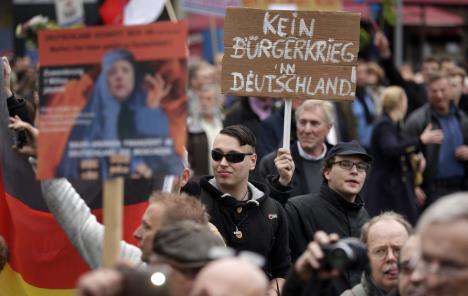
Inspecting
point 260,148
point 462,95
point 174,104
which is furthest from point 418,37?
point 174,104

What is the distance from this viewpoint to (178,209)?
20.0ft

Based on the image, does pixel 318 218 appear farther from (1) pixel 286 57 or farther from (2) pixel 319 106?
(2) pixel 319 106

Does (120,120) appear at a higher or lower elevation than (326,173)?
higher

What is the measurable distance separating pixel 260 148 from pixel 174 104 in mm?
5757

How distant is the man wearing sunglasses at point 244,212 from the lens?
8398mm

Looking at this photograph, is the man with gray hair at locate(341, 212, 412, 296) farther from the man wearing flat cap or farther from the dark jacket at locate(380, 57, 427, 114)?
the dark jacket at locate(380, 57, 427, 114)

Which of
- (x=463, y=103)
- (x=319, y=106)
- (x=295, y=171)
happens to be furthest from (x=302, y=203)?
(x=463, y=103)

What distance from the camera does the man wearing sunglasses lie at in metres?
8.40

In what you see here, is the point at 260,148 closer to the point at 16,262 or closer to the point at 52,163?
the point at 16,262

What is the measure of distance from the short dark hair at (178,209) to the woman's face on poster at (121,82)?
1.75 feet

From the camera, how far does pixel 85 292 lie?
178 inches

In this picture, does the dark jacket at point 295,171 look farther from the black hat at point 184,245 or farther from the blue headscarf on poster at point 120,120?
the black hat at point 184,245

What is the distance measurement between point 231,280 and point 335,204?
4451mm

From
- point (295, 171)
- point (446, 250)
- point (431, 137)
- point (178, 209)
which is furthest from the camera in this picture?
point (431, 137)
